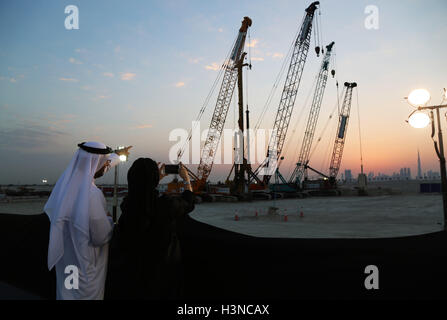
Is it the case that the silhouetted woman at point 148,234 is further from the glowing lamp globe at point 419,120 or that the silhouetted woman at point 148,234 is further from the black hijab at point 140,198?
the glowing lamp globe at point 419,120

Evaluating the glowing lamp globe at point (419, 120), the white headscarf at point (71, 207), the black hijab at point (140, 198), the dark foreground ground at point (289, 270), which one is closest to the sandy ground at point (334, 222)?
the dark foreground ground at point (289, 270)

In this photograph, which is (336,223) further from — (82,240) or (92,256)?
(82,240)

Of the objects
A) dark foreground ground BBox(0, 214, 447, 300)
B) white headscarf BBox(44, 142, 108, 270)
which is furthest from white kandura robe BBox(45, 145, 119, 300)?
dark foreground ground BBox(0, 214, 447, 300)

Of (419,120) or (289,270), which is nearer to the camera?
(289,270)

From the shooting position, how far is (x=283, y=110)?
1929 inches

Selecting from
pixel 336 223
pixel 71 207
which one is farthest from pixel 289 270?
pixel 336 223

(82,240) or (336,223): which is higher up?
(82,240)

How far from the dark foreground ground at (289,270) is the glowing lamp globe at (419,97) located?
3443 millimetres

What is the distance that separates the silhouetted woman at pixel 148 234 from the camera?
7.43 feet

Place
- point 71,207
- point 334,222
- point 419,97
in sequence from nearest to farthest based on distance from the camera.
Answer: point 71,207 < point 419,97 < point 334,222

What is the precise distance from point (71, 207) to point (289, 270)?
4.63 metres

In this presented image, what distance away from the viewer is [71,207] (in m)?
2.24

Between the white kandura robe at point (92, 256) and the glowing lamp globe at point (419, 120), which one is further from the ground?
the glowing lamp globe at point (419, 120)
